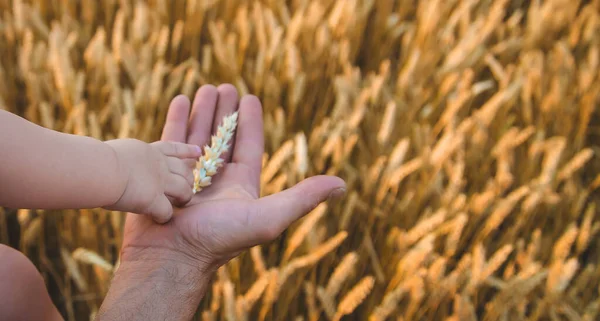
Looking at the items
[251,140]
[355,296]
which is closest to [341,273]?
[355,296]

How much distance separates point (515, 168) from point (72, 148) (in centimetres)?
78

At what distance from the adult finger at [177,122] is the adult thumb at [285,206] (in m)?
0.23

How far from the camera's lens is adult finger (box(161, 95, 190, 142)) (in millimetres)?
913

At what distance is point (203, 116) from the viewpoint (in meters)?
0.95

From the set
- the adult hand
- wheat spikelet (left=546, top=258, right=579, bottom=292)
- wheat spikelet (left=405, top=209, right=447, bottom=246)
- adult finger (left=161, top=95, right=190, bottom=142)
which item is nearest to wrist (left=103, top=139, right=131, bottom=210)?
the adult hand

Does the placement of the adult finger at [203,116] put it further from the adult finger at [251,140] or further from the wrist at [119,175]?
the wrist at [119,175]

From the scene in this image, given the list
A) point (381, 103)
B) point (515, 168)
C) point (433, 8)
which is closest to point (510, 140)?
point (515, 168)

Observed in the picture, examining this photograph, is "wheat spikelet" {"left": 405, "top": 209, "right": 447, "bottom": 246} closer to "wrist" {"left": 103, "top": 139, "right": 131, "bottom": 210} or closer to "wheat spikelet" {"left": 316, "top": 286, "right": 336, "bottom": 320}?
"wheat spikelet" {"left": 316, "top": 286, "right": 336, "bottom": 320}

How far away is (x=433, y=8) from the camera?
4.08 feet

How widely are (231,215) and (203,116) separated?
256mm

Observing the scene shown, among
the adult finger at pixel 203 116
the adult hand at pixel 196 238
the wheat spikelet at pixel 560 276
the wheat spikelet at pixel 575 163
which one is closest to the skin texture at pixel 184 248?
the adult hand at pixel 196 238

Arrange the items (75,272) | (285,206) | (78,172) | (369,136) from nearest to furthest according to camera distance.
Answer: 1. (78,172)
2. (285,206)
3. (75,272)
4. (369,136)

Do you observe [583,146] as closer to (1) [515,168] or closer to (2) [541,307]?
(1) [515,168]

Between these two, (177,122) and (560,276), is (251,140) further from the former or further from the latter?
(560,276)
